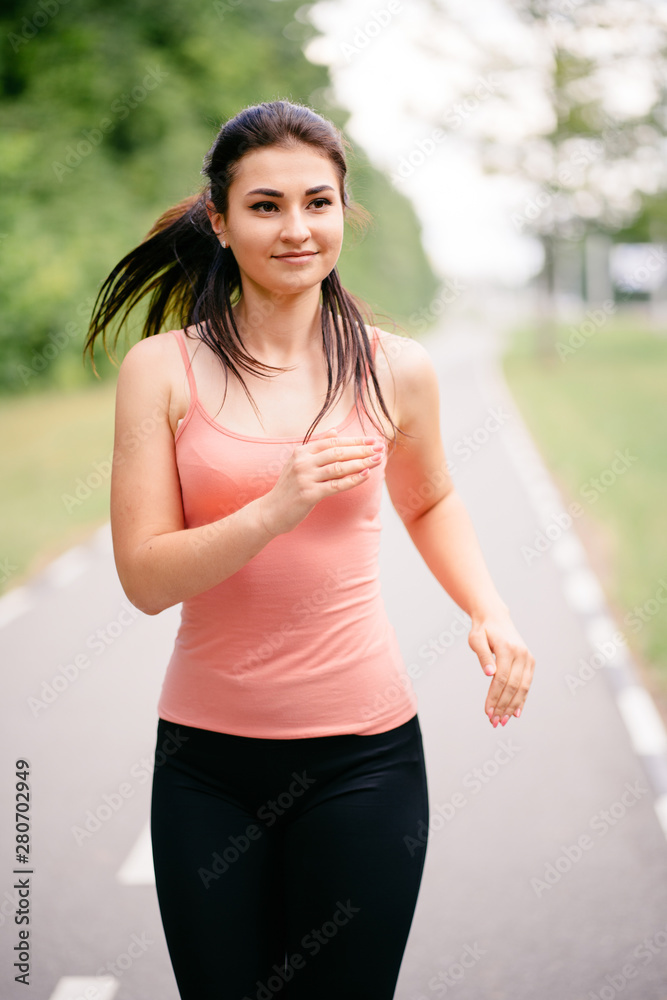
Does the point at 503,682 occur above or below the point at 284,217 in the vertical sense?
below

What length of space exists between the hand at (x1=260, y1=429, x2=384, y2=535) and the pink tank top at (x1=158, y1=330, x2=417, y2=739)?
177 mm

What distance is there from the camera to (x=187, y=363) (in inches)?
76.0

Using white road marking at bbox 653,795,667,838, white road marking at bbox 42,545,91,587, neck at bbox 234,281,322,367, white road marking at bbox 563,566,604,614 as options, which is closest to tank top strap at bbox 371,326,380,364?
neck at bbox 234,281,322,367

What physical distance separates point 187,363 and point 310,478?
1.37 ft

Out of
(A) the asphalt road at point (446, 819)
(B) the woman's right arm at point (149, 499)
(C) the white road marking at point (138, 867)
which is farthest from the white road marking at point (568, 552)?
(B) the woman's right arm at point (149, 499)

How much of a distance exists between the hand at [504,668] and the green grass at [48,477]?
6.30 meters

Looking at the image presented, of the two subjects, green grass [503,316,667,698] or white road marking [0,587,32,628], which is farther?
green grass [503,316,667,698]

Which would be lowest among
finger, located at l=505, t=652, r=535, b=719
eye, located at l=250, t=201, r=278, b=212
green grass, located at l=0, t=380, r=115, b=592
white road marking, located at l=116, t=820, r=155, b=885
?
white road marking, located at l=116, t=820, r=155, b=885

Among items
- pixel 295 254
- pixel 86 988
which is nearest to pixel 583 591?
pixel 86 988

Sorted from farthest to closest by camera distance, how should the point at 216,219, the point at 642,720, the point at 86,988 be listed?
the point at 642,720, the point at 86,988, the point at 216,219

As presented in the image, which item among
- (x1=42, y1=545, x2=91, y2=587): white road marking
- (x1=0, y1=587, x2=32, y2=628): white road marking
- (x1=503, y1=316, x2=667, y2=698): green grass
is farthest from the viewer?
(x1=42, y1=545, x2=91, y2=587): white road marking

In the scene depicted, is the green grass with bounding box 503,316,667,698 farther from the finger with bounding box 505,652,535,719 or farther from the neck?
the neck

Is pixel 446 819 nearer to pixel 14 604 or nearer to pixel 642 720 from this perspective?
pixel 642 720

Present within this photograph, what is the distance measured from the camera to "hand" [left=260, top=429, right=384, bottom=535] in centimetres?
167
